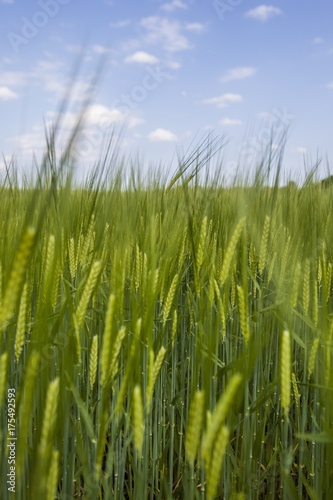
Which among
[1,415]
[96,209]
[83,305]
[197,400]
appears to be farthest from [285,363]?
[96,209]

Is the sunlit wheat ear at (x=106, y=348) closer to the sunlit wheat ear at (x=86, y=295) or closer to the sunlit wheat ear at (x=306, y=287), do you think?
the sunlit wheat ear at (x=86, y=295)

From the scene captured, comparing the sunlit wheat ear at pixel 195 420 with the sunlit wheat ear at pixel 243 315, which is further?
the sunlit wheat ear at pixel 243 315

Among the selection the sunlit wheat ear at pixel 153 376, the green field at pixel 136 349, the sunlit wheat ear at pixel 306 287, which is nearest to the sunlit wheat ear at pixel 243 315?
the green field at pixel 136 349

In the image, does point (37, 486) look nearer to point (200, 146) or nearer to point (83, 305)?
point (83, 305)

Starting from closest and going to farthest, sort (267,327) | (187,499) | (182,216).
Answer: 1. (187,499)
2. (267,327)
3. (182,216)

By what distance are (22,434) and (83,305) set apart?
164 mm

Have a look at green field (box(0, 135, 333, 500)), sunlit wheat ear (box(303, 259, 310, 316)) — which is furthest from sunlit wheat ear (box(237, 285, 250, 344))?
sunlit wheat ear (box(303, 259, 310, 316))

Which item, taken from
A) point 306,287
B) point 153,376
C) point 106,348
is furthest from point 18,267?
point 306,287

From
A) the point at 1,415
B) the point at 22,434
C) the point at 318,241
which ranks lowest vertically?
the point at 1,415

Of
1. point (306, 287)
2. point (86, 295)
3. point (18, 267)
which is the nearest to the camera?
point (18, 267)

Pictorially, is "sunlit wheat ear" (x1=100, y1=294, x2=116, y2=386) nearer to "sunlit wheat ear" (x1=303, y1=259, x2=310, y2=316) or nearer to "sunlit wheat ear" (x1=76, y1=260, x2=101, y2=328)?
"sunlit wheat ear" (x1=76, y1=260, x2=101, y2=328)

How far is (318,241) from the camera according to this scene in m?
1.00

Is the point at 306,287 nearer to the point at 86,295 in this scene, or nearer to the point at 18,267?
the point at 86,295

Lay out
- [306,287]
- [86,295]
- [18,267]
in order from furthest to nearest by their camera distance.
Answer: [306,287] < [86,295] < [18,267]
